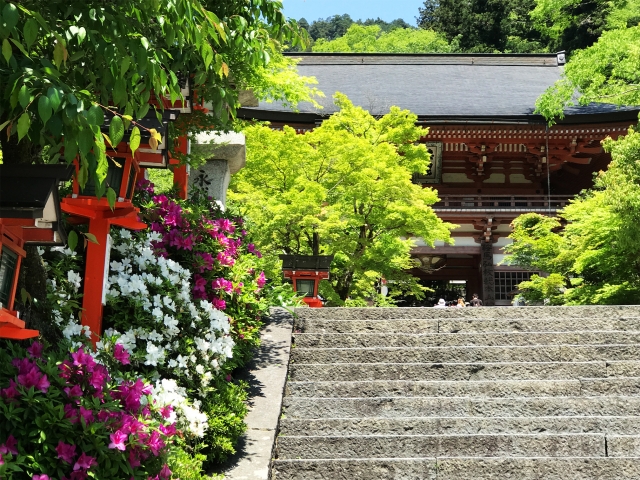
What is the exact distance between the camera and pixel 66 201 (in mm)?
4562

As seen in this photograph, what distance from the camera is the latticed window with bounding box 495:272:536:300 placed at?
806 inches

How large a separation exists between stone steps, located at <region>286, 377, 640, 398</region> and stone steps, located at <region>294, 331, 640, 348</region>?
26.9 inches

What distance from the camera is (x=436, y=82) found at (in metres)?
24.5

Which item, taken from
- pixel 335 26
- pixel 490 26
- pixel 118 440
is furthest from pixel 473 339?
pixel 335 26

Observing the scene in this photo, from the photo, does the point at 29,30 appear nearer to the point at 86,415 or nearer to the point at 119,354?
the point at 86,415

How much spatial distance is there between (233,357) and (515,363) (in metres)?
2.15

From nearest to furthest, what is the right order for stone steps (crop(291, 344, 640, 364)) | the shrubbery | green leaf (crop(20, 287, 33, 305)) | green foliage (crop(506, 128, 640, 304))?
the shrubbery
green leaf (crop(20, 287, 33, 305))
stone steps (crop(291, 344, 640, 364))
green foliage (crop(506, 128, 640, 304))

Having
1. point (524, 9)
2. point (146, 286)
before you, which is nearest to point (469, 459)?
point (146, 286)

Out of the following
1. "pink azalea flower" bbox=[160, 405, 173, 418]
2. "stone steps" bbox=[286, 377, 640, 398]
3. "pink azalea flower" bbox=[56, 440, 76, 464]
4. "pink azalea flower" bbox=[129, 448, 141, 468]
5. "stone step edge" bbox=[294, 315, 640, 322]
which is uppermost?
"stone step edge" bbox=[294, 315, 640, 322]

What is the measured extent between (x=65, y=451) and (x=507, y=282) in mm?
18204

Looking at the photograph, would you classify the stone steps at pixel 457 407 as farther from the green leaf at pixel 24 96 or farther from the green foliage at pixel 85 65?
the green leaf at pixel 24 96

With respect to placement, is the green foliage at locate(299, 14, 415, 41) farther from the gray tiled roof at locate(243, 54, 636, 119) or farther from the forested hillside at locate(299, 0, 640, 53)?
the gray tiled roof at locate(243, 54, 636, 119)

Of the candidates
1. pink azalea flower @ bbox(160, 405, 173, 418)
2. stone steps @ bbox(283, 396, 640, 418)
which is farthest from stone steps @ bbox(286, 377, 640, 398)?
pink azalea flower @ bbox(160, 405, 173, 418)

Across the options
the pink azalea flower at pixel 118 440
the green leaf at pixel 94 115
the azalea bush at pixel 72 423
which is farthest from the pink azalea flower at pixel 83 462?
the green leaf at pixel 94 115
